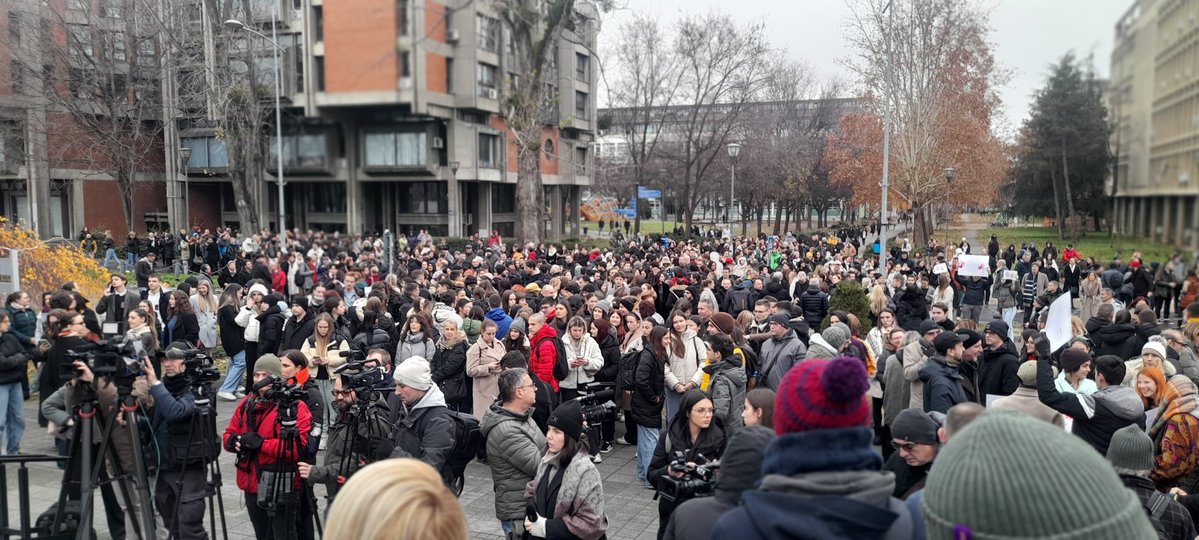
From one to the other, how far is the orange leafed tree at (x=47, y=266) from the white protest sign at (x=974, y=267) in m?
17.1

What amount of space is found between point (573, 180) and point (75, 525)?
162 ft

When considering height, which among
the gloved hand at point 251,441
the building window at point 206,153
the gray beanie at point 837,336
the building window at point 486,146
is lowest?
the gloved hand at point 251,441

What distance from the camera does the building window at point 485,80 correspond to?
3.79 metres

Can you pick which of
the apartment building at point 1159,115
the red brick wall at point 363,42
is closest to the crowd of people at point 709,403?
the apartment building at point 1159,115

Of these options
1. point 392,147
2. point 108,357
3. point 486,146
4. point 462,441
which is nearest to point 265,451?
point 108,357

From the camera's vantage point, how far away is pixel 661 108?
1817 inches

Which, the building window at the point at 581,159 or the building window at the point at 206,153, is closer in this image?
the building window at the point at 206,153

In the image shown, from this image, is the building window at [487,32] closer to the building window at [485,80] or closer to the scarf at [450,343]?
the building window at [485,80]

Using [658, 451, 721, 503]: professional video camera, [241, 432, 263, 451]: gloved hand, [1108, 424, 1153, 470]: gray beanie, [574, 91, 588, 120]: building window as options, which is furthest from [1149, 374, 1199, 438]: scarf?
[574, 91, 588, 120]: building window

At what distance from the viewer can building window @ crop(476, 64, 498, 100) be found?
12.5 ft

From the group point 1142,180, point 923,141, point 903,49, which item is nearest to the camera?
point 1142,180

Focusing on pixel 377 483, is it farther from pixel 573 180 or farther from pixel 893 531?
pixel 573 180

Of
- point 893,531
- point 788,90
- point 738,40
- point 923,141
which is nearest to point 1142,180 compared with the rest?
point 893,531

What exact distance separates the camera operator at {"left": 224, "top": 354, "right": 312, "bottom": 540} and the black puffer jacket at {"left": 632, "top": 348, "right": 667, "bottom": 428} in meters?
3.28
